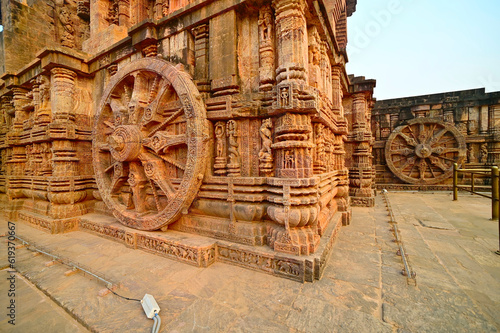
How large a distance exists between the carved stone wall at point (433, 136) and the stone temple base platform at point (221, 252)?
11.1 m

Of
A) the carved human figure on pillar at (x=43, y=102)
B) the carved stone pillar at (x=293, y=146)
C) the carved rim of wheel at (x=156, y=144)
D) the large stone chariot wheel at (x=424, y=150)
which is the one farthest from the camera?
the large stone chariot wheel at (x=424, y=150)

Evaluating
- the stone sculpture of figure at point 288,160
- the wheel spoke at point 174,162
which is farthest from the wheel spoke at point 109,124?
the stone sculpture of figure at point 288,160

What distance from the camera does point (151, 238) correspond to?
3883 mm

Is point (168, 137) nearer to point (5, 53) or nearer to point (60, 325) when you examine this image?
point (60, 325)

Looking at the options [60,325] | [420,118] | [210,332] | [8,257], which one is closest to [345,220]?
[210,332]

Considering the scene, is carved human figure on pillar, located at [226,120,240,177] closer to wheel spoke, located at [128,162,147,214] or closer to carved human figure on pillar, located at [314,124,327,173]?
carved human figure on pillar, located at [314,124,327,173]

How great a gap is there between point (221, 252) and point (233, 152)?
1.74 m

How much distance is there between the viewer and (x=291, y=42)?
10.8ft

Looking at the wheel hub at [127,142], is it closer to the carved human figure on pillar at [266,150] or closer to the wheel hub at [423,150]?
the carved human figure on pillar at [266,150]

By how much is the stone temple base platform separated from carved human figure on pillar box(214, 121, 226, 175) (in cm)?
129

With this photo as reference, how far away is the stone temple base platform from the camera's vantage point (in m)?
2.97

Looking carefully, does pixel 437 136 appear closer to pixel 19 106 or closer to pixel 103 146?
pixel 103 146

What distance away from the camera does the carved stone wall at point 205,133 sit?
328 cm

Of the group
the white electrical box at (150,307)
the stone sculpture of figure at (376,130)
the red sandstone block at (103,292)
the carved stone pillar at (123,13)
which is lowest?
the red sandstone block at (103,292)
